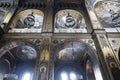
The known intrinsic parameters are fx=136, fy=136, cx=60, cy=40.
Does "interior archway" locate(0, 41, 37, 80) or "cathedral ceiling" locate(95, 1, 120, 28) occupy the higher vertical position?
"cathedral ceiling" locate(95, 1, 120, 28)

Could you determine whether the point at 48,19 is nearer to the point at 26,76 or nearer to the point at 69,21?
the point at 69,21

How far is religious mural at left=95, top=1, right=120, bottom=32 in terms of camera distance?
10.9 meters

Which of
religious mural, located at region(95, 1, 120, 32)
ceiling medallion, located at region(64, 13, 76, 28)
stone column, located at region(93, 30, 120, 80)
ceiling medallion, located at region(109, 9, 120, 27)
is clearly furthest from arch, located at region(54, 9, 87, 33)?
stone column, located at region(93, 30, 120, 80)

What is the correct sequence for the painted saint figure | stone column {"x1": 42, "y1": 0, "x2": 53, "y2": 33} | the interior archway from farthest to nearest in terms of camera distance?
the interior archway < stone column {"x1": 42, "y1": 0, "x2": 53, "y2": 33} < the painted saint figure

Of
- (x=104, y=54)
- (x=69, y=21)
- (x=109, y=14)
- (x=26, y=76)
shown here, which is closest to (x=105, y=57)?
(x=104, y=54)

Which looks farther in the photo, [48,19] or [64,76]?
[64,76]

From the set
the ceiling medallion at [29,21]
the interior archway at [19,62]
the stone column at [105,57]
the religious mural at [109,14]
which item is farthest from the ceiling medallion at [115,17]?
the interior archway at [19,62]

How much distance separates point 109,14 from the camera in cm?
1231

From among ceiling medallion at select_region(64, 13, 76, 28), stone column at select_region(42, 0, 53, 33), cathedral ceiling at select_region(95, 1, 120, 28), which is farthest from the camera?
ceiling medallion at select_region(64, 13, 76, 28)

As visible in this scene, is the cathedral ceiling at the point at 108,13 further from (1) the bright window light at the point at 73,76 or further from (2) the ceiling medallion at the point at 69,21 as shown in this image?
(1) the bright window light at the point at 73,76

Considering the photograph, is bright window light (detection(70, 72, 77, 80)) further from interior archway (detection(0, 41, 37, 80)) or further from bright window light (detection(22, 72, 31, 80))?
bright window light (detection(22, 72, 31, 80))

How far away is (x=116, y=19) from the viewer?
1166 cm

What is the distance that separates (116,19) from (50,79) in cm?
788

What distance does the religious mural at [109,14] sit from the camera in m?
10.9
